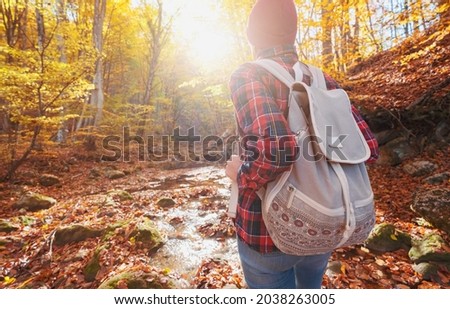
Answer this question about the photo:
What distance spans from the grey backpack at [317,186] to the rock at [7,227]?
19.1ft

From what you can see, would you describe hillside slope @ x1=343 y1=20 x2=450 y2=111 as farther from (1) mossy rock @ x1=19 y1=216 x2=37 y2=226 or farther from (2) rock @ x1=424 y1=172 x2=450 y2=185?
(1) mossy rock @ x1=19 y1=216 x2=37 y2=226

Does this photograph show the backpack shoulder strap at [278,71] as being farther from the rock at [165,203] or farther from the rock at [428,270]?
the rock at [165,203]

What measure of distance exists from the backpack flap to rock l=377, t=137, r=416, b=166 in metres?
5.94

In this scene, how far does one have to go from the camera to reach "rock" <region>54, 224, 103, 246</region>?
4074 mm

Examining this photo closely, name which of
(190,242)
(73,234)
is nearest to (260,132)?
(190,242)

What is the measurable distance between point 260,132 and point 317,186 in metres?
0.32

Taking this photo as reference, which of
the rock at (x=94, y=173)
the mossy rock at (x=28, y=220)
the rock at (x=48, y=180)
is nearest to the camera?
the mossy rock at (x=28, y=220)

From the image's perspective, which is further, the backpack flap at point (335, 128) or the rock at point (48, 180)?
the rock at point (48, 180)

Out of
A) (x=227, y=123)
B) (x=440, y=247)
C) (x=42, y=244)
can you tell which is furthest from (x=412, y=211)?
(x=227, y=123)

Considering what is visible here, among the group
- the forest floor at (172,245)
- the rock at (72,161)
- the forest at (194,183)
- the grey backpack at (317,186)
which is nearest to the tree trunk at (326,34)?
the forest at (194,183)

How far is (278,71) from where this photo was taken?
109cm

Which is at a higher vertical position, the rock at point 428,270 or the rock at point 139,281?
the rock at point 139,281

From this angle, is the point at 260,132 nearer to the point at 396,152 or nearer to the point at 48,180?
the point at 396,152

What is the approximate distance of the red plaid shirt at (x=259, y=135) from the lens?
38.8 inches
